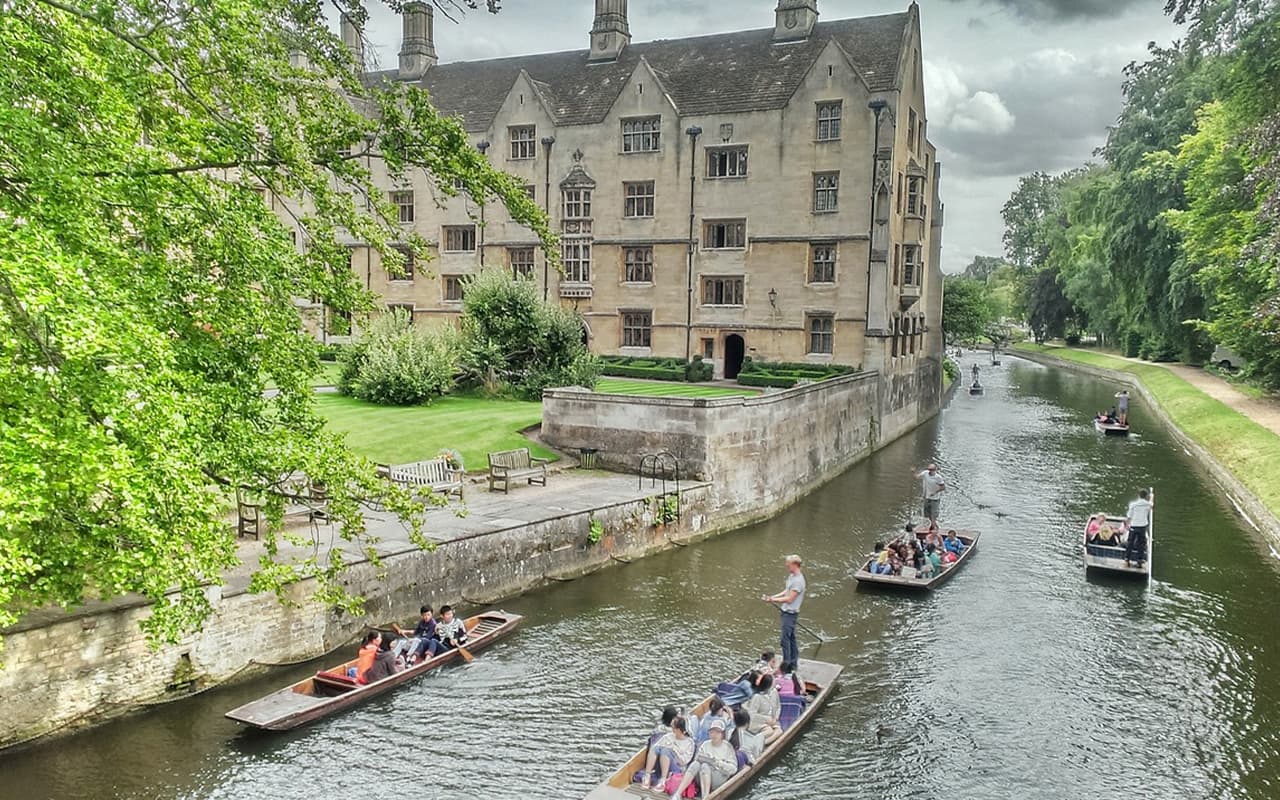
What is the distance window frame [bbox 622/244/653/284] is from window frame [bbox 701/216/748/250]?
2615 mm

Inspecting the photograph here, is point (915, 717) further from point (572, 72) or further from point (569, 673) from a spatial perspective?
point (572, 72)

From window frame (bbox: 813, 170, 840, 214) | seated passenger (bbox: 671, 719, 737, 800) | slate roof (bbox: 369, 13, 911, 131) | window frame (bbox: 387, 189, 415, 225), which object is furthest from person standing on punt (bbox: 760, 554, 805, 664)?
window frame (bbox: 387, 189, 415, 225)

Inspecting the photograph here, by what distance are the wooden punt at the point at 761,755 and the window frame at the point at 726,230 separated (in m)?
26.3

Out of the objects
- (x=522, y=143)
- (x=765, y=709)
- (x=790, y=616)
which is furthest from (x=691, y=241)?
(x=765, y=709)

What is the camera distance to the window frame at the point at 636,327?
4175 centimetres

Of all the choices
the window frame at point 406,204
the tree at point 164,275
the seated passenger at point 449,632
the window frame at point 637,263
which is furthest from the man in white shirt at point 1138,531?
the window frame at point 406,204

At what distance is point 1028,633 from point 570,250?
29.4 m

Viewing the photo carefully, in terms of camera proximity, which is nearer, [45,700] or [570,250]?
[45,700]

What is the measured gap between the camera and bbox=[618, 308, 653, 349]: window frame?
137 feet

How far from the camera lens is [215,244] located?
1063 cm

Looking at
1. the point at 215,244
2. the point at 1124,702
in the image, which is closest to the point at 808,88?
the point at 1124,702

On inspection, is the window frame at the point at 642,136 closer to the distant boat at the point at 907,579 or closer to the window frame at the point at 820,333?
the window frame at the point at 820,333

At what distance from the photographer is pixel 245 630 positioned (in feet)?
46.0

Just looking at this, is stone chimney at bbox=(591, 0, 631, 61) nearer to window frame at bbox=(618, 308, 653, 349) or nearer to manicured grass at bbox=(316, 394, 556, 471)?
window frame at bbox=(618, 308, 653, 349)
